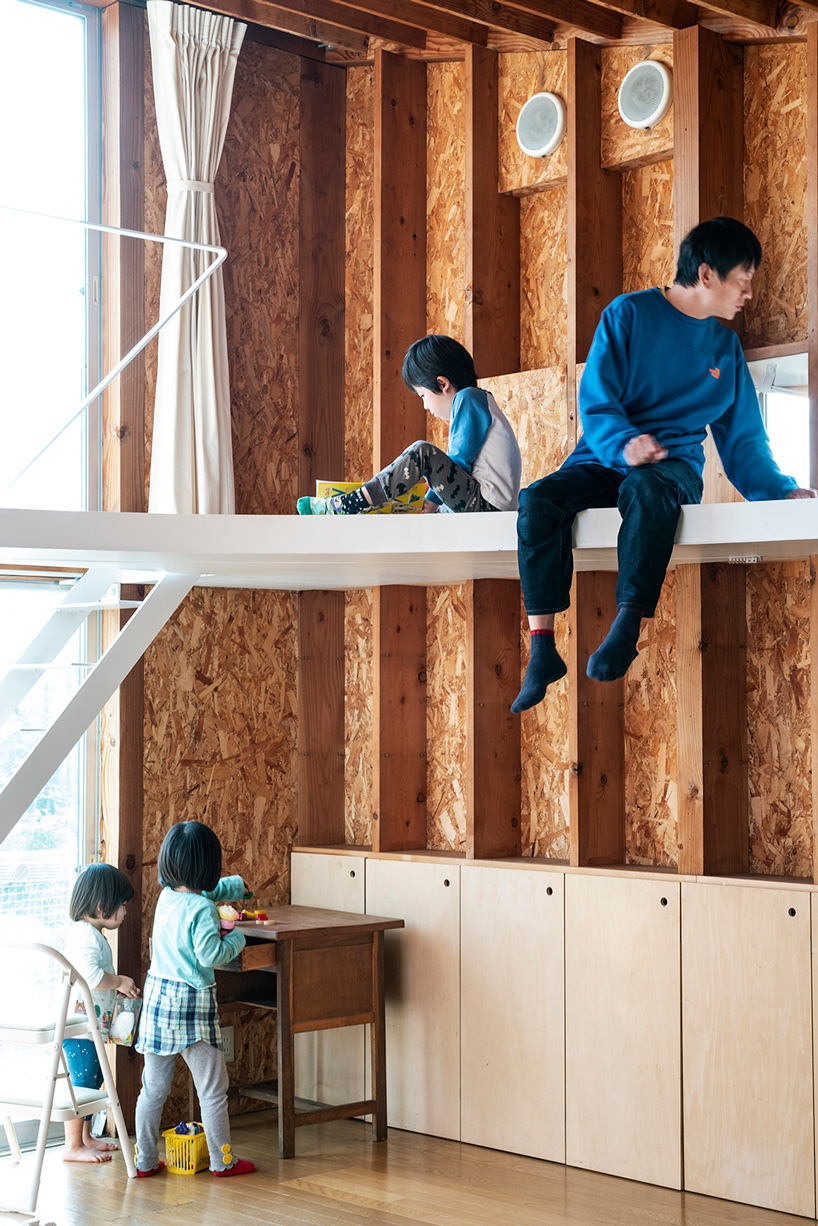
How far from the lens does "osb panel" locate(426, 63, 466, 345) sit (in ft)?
16.9

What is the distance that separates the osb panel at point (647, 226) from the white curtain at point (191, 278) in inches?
56.9

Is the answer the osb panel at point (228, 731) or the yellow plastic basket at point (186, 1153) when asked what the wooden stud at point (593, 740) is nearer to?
the osb panel at point (228, 731)

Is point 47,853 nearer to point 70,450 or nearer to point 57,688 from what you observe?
point 57,688

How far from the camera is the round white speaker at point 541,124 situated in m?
4.71

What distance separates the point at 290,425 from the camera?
5379mm

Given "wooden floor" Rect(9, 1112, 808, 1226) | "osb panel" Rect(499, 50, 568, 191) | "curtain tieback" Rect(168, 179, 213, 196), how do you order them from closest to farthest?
"wooden floor" Rect(9, 1112, 808, 1226)
"osb panel" Rect(499, 50, 568, 191)
"curtain tieback" Rect(168, 179, 213, 196)

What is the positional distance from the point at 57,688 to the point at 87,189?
1793 mm

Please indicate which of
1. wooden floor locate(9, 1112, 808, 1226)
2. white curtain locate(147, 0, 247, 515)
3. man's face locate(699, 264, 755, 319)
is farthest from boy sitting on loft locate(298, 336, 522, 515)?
wooden floor locate(9, 1112, 808, 1226)

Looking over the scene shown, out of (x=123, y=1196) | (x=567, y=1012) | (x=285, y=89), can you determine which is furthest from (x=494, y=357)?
(x=123, y=1196)

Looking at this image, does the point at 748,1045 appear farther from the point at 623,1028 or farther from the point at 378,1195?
the point at 378,1195

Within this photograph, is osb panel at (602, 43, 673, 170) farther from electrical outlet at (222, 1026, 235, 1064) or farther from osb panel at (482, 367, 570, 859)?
electrical outlet at (222, 1026, 235, 1064)

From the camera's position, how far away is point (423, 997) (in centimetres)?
486

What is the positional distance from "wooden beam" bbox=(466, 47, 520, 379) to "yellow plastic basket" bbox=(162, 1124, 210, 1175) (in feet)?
9.12

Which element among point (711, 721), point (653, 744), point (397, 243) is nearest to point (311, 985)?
point (653, 744)
